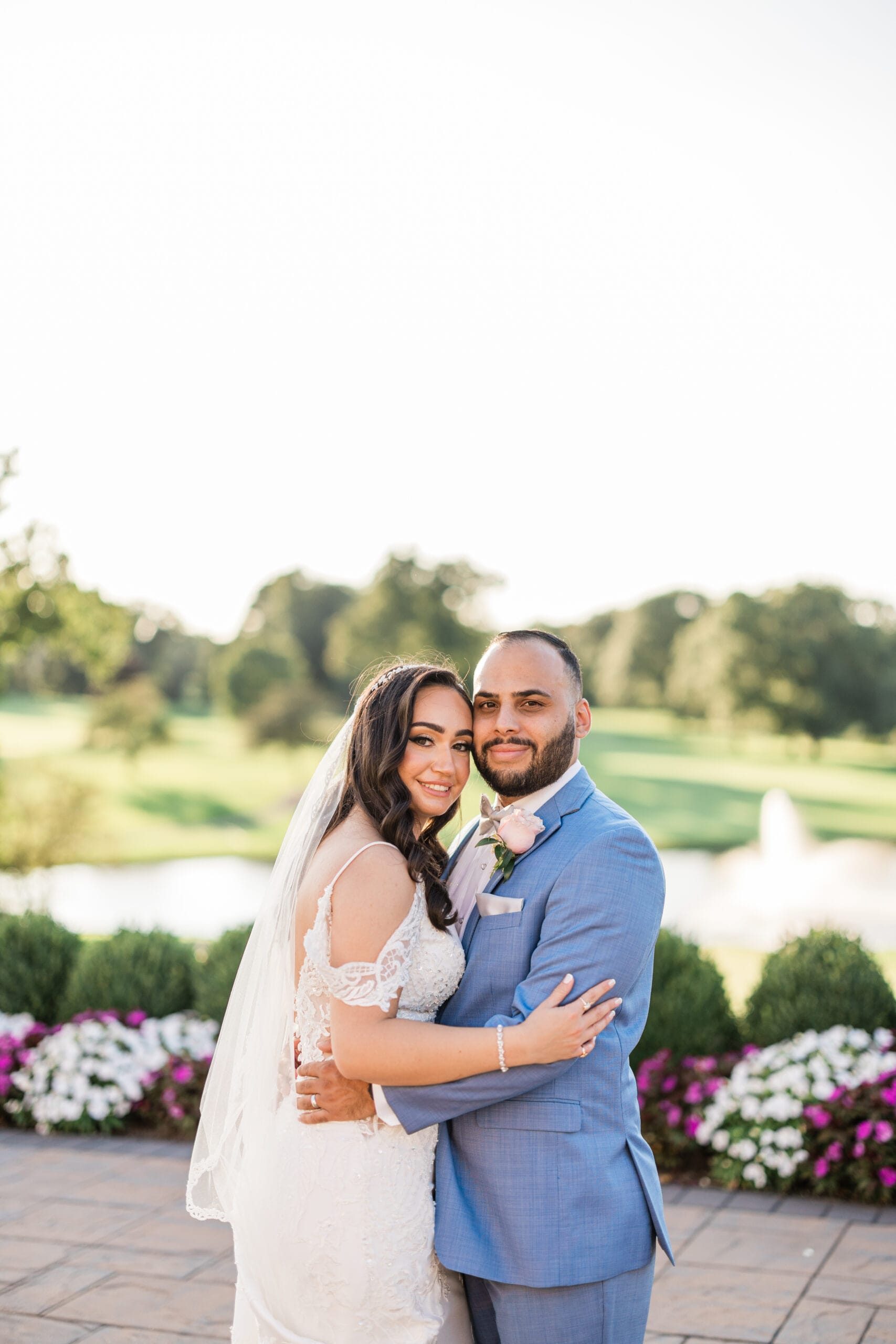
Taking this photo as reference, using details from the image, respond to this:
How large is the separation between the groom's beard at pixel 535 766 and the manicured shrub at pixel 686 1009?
10.6ft

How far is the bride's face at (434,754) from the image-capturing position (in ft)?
8.31

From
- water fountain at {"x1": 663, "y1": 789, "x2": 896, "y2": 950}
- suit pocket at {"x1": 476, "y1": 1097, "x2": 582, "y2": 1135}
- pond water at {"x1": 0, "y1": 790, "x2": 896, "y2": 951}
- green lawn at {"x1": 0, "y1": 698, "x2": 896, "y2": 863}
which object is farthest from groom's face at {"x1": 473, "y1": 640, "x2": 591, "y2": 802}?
green lawn at {"x1": 0, "y1": 698, "x2": 896, "y2": 863}

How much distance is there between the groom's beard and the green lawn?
1346 cm

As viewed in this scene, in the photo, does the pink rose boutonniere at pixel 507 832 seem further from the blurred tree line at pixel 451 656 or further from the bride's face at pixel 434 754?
the blurred tree line at pixel 451 656

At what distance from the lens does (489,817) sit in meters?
2.56

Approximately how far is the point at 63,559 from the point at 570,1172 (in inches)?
380

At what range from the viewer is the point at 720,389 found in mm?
14750

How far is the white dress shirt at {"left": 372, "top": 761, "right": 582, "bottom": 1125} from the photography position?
253 centimetres

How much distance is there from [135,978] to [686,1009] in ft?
9.69

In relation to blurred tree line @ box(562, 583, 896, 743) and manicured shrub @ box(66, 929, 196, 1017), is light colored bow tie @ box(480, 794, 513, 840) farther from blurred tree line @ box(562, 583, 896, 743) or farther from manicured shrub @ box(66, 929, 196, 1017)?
blurred tree line @ box(562, 583, 896, 743)

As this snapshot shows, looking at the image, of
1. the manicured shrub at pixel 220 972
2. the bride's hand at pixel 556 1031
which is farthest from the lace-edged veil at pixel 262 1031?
the manicured shrub at pixel 220 972

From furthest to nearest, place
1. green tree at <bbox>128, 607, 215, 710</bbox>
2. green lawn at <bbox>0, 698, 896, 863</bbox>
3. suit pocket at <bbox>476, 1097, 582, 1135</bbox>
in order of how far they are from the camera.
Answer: green tree at <bbox>128, 607, 215, 710</bbox>
green lawn at <bbox>0, 698, 896, 863</bbox>
suit pocket at <bbox>476, 1097, 582, 1135</bbox>

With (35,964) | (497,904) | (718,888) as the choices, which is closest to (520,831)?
(497,904)

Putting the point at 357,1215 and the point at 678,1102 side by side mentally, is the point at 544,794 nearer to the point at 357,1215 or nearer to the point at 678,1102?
the point at 357,1215
